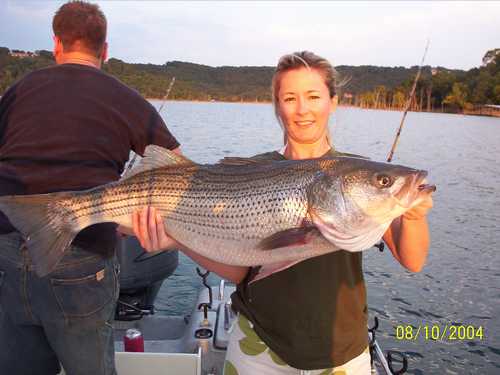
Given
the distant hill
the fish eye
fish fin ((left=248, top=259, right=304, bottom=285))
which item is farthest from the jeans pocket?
the distant hill

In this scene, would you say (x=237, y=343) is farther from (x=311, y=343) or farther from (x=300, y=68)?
(x=300, y=68)

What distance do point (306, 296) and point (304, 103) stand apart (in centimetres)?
119

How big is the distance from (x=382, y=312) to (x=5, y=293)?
7.75 m

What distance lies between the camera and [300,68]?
2.98m

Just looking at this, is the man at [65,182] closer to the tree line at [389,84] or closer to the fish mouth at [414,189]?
the fish mouth at [414,189]

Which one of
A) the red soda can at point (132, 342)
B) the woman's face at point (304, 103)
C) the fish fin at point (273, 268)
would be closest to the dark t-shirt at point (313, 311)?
the fish fin at point (273, 268)

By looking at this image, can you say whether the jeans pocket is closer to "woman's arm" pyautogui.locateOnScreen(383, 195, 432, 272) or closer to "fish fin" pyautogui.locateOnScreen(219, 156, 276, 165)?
"fish fin" pyautogui.locateOnScreen(219, 156, 276, 165)

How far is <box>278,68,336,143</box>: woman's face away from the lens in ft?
9.68

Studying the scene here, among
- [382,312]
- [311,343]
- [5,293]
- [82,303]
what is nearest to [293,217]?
[311,343]

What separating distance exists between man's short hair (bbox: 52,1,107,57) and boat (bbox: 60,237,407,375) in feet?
5.64

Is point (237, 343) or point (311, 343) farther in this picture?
point (237, 343)

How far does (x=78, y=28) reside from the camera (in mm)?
3344

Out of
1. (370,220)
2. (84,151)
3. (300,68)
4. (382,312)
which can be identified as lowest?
(382,312)

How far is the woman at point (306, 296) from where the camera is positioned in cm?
264
